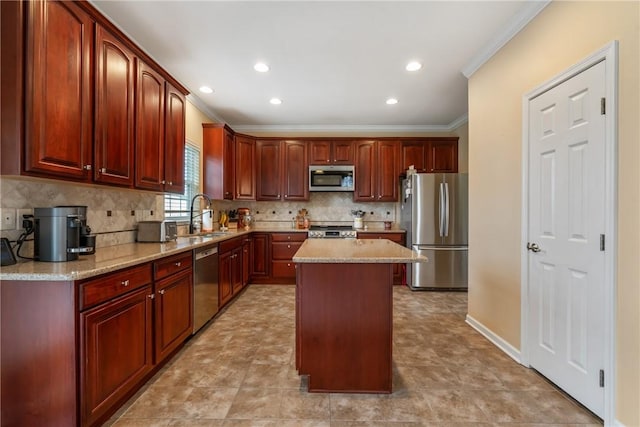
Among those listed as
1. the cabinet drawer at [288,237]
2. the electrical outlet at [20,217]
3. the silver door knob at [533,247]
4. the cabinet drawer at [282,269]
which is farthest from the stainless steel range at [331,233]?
the electrical outlet at [20,217]

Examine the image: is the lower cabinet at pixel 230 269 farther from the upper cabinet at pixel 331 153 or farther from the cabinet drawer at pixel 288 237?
the upper cabinet at pixel 331 153

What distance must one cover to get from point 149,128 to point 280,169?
2747 mm

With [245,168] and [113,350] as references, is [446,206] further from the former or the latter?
[113,350]

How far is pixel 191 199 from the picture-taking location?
160 inches

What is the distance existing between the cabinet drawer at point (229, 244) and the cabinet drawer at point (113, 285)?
1405 millimetres

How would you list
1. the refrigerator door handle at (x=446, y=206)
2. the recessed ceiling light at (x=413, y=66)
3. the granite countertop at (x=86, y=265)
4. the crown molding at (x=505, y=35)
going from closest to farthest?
the granite countertop at (x=86, y=265) → the crown molding at (x=505, y=35) → the recessed ceiling light at (x=413, y=66) → the refrigerator door handle at (x=446, y=206)

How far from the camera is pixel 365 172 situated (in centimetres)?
512

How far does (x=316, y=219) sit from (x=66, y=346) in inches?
165

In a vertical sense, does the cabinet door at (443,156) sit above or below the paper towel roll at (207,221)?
above

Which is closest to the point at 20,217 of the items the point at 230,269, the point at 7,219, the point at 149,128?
the point at 7,219

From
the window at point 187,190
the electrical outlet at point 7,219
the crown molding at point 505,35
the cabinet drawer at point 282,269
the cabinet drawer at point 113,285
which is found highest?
the crown molding at point 505,35

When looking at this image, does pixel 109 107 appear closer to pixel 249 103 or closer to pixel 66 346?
pixel 66 346

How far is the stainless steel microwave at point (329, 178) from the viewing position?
200 inches

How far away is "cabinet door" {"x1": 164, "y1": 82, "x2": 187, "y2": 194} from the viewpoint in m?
2.76
